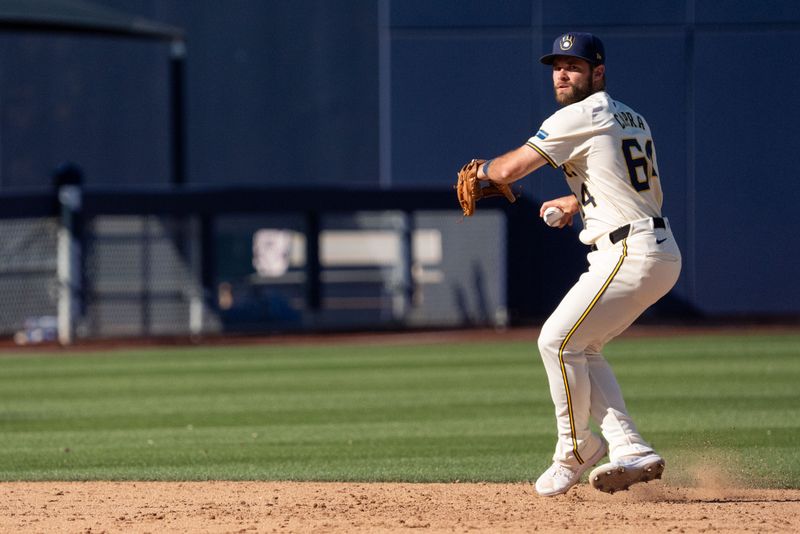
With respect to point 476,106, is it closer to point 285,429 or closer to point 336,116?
point 336,116

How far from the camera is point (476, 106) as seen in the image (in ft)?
71.6

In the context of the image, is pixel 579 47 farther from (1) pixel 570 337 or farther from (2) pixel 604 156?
(1) pixel 570 337

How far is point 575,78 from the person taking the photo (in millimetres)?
5551

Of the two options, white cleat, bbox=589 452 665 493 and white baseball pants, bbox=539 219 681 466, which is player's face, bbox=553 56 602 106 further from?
white cleat, bbox=589 452 665 493

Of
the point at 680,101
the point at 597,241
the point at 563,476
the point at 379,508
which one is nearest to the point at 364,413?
the point at 379,508

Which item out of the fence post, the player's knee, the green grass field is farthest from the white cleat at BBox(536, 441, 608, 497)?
the fence post

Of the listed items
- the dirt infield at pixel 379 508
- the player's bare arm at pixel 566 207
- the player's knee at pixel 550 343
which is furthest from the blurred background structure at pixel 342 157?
the player's knee at pixel 550 343

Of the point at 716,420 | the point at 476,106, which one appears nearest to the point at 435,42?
the point at 476,106

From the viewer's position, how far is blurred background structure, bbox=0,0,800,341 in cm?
1858

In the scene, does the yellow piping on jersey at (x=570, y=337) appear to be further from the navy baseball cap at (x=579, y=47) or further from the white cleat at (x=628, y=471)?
the navy baseball cap at (x=579, y=47)

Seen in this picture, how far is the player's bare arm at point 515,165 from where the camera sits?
5.32 meters

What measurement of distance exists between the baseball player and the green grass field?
101cm

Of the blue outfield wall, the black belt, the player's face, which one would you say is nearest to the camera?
the black belt

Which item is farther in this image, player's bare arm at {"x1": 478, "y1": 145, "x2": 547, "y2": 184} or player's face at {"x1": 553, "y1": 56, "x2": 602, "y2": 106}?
player's face at {"x1": 553, "y1": 56, "x2": 602, "y2": 106}
